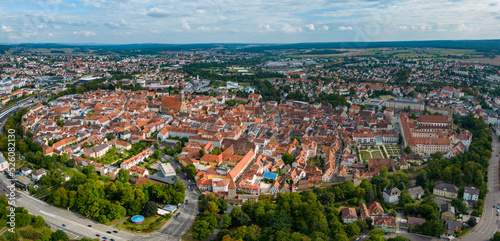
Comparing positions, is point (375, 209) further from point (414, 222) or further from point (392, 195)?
point (392, 195)

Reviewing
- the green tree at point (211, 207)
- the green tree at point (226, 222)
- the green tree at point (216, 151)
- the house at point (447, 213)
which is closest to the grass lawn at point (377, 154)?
the house at point (447, 213)

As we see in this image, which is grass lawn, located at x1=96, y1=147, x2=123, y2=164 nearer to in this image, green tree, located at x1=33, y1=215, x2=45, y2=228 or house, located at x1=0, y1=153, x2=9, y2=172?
house, located at x1=0, y1=153, x2=9, y2=172

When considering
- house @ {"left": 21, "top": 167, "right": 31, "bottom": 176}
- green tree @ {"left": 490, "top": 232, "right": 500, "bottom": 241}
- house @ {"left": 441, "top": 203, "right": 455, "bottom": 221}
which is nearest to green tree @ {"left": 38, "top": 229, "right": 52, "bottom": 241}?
house @ {"left": 21, "top": 167, "right": 31, "bottom": 176}

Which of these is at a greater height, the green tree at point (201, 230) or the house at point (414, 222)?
the green tree at point (201, 230)

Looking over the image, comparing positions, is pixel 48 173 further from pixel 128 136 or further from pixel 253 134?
pixel 253 134

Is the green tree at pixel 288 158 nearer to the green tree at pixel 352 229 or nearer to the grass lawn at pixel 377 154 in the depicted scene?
the grass lawn at pixel 377 154

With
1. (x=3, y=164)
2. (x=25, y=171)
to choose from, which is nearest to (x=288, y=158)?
(x=25, y=171)
